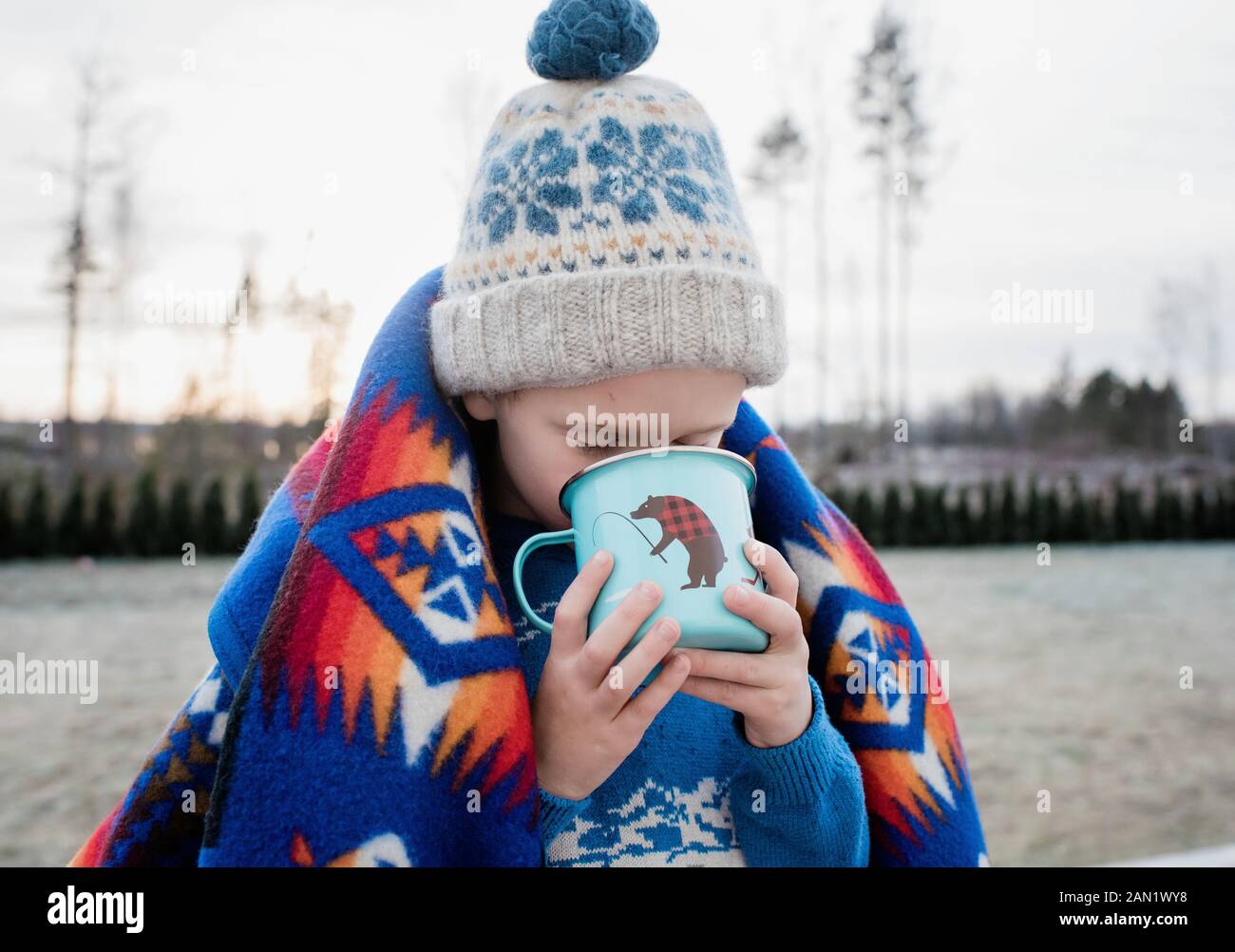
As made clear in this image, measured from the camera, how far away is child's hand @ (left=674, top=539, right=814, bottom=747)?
1067 mm

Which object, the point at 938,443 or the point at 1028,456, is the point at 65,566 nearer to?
the point at 938,443

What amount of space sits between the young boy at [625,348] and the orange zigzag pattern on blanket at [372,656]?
0.06 m

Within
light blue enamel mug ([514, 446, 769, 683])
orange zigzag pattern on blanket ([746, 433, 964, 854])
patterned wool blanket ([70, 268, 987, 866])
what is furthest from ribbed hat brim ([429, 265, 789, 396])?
orange zigzag pattern on blanket ([746, 433, 964, 854])

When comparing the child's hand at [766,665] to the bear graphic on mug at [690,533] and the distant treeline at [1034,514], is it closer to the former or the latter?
the bear graphic on mug at [690,533]

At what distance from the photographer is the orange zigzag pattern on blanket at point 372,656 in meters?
1.11

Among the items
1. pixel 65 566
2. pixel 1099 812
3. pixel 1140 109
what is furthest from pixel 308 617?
pixel 65 566

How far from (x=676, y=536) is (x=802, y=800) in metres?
0.45

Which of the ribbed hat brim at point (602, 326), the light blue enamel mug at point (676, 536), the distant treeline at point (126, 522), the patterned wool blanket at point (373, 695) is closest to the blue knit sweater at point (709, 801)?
the patterned wool blanket at point (373, 695)

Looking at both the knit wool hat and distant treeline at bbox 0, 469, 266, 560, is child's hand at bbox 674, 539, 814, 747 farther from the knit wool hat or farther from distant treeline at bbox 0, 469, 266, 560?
distant treeline at bbox 0, 469, 266, 560

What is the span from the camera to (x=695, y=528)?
1.05 m

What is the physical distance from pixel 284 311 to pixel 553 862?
11.6 m

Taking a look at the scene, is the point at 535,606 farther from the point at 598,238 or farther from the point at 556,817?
the point at 598,238

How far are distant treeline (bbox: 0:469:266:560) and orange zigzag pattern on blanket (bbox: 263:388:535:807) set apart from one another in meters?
12.8

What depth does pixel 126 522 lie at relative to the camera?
13531 millimetres
